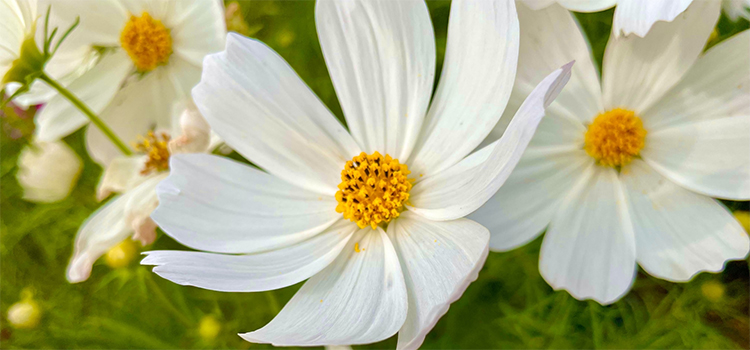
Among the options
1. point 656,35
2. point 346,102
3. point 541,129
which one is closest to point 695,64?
point 656,35

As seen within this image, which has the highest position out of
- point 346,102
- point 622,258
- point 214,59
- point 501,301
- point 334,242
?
point 214,59

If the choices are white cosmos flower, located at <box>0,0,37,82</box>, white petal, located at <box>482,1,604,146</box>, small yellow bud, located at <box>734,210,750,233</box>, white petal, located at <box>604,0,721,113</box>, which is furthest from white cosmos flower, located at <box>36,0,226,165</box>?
small yellow bud, located at <box>734,210,750,233</box>

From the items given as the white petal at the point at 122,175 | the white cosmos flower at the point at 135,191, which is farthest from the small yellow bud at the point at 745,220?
the white petal at the point at 122,175

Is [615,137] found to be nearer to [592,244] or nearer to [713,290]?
[592,244]

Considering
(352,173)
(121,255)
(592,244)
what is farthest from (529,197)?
(121,255)

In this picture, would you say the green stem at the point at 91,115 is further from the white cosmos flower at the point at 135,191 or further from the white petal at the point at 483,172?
the white petal at the point at 483,172

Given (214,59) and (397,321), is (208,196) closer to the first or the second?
(214,59)

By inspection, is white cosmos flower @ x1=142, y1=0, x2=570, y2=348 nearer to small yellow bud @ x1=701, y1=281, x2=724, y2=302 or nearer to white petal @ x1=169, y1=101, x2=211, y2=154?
white petal @ x1=169, y1=101, x2=211, y2=154
